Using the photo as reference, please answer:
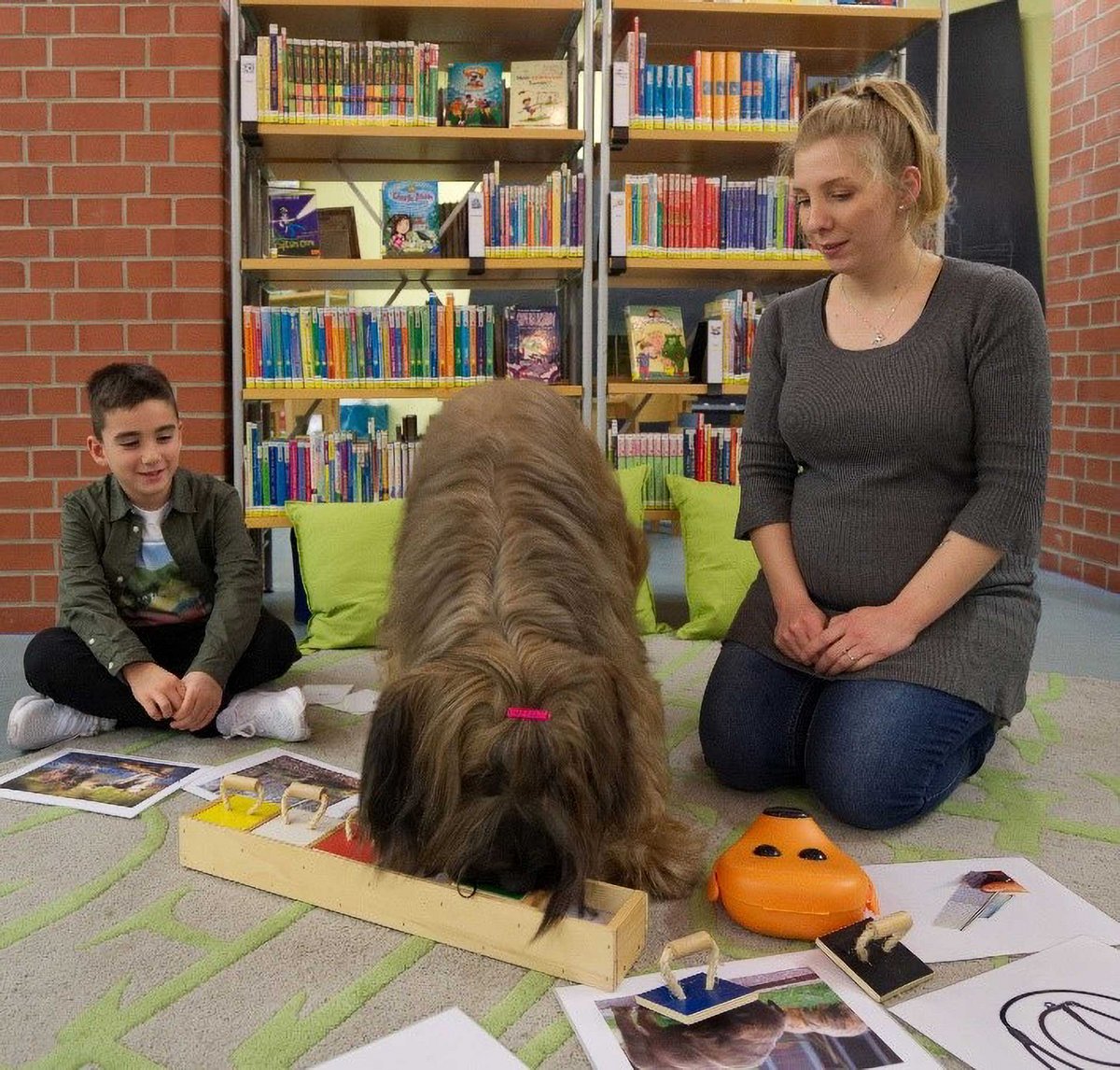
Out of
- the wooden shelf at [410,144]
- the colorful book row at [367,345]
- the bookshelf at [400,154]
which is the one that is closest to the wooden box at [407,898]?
the bookshelf at [400,154]

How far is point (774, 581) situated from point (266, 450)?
1961 mm

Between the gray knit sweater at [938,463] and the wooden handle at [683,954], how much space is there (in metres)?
0.74

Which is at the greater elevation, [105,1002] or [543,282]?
[543,282]

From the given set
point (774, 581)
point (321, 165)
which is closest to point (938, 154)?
point (774, 581)

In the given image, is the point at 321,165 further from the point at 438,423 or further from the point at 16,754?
the point at 16,754

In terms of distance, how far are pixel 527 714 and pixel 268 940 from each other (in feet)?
1.82

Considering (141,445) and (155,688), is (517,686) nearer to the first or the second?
(155,688)

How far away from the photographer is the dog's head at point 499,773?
1401 mm

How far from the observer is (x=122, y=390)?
7.92ft

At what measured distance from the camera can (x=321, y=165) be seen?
13.1ft

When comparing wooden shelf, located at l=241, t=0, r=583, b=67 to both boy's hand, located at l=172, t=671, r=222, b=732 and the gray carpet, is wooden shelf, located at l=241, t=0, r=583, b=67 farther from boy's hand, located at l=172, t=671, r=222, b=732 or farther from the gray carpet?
the gray carpet

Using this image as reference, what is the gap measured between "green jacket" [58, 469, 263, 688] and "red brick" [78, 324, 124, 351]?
1.11 m

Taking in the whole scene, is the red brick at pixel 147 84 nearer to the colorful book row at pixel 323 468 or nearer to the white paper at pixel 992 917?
the colorful book row at pixel 323 468

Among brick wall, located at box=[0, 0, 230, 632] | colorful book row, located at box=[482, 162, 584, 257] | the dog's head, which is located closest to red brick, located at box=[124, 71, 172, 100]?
brick wall, located at box=[0, 0, 230, 632]
